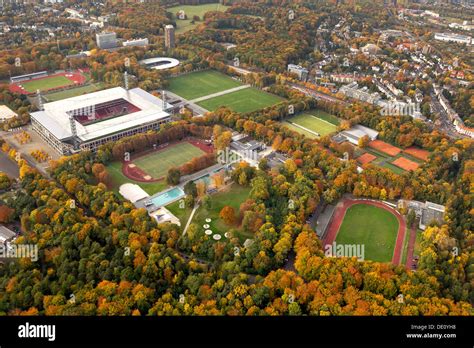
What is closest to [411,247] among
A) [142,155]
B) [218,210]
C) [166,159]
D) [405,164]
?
[405,164]

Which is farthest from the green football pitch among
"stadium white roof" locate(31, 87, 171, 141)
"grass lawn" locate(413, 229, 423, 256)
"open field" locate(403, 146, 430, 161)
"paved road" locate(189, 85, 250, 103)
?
"open field" locate(403, 146, 430, 161)

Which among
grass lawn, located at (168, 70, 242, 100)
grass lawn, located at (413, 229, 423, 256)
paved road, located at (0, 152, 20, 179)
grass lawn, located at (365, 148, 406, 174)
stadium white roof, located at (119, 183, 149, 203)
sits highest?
grass lawn, located at (168, 70, 242, 100)

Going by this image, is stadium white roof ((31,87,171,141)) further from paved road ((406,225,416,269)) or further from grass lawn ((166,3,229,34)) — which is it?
grass lawn ((166,3,229,34))

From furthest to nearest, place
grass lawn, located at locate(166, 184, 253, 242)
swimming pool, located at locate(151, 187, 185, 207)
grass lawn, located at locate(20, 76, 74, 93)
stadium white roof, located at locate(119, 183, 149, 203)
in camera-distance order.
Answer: grass lawn, located at locate(20, 76, 74, 93) < stadium white roof, located at locate(119, 183, 149, 203) < swimming pool, located at locate(151, 187, 185, 207) < grass lawn, located at locate(166, 184, 253, 242)

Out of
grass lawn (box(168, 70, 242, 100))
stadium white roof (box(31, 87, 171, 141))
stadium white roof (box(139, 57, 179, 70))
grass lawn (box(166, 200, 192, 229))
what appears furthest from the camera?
stadium white roof (box(139, 57, 179, 70))

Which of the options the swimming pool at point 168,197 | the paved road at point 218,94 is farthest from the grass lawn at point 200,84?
the swimming pool at point 168,197

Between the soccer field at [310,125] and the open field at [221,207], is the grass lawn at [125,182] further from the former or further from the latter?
the soccer field at [310,125]
